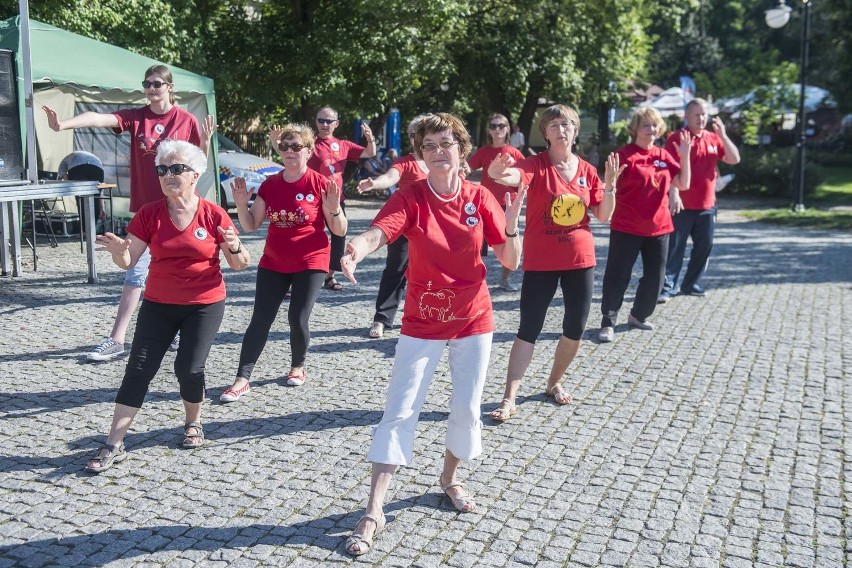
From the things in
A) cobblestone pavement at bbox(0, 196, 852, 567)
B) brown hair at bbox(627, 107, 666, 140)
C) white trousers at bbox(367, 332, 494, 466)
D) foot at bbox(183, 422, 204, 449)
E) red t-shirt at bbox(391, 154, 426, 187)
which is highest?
brown hair at bbox(627, 107, 666, 140)

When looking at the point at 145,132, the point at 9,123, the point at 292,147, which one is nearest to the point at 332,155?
the point at 145,132

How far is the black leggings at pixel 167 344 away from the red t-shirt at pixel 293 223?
3.93 feet

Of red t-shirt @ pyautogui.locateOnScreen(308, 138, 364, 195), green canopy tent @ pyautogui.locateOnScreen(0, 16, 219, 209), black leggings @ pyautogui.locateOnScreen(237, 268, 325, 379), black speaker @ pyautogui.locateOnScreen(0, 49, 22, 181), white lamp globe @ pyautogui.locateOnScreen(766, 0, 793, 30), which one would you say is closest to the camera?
black leggings @ pyautogui.locateOnScreen(237, 268, 325, 379)

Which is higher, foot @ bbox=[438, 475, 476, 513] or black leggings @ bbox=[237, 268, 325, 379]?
black leggings @ bbox=[237, 268, 325, 379]

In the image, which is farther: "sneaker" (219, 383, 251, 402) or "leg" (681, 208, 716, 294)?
"leg" (681, 208, 716, 294)

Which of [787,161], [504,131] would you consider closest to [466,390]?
[504,131]

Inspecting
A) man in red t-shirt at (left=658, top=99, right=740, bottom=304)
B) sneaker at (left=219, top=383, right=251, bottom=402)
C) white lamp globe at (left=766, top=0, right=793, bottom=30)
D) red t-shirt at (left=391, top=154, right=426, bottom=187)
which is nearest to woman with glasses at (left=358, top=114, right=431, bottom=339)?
red t-shirt at (left=391, top=154, right=426, bottom=187)

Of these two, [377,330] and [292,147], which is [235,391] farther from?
[377,330]

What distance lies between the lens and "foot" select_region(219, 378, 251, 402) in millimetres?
6184

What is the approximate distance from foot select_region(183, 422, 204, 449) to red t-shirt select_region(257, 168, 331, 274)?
54.9 inches

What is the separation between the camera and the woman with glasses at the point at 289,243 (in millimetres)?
6270

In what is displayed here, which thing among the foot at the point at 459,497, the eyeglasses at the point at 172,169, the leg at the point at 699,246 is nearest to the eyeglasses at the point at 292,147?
the eyeglasses at the point at 172,169

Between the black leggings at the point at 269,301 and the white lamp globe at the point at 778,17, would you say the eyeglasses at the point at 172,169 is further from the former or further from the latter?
the white lamp globe at the point at 778,17

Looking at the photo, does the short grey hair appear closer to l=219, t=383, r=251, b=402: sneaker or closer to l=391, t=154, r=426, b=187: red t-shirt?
l=219, t=383, r=251, b=402: sneaker
